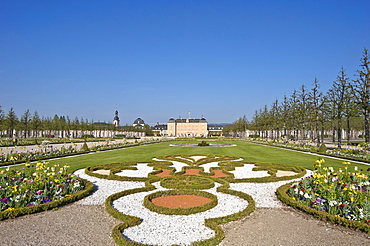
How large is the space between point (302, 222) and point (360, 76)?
75.8 feet

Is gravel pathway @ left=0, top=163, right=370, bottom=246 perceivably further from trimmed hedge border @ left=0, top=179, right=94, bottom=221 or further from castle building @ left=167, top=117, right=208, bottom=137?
castle building @ left=167, top=117, right=208, bottom=137

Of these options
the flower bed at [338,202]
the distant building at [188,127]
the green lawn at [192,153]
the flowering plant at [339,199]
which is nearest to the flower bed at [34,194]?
the green lawn at [192,153]

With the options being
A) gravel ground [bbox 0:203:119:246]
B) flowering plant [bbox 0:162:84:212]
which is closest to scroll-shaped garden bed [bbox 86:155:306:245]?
gravel ground [bbox 0:203:119:246]

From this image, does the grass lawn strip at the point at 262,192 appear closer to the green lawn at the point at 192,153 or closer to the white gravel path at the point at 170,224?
the white gravel path at the point at 170,224

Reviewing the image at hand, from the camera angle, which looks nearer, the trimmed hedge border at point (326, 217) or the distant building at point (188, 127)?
the trimmed hedge border at point (326, 217)

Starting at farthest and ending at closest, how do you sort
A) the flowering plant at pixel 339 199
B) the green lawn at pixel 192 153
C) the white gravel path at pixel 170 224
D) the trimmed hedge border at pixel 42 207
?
the green lawn at pixel 192 153 → the trimmed hedge border at pixel 42 207 → the flowering plant at pixel 339 199 → the white gravel path at pixel 170 224

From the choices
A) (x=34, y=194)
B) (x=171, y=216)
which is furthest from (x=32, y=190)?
(x=171, y=216)

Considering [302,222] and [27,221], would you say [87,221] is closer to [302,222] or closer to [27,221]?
[27,221]

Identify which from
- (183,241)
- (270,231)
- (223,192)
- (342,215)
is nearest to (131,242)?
(183,241)

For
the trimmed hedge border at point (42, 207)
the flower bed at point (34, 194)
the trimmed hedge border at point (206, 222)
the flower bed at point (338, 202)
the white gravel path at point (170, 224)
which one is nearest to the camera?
the trimmed hedge border at point (206, 222)

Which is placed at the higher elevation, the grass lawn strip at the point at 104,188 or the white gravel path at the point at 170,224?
the white gravel path at the point at 170,224

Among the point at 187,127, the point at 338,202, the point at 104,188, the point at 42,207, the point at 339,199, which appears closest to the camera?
the point at 338,202

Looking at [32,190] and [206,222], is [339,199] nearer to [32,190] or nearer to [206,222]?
[206,222]

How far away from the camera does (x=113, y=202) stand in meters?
7.32
